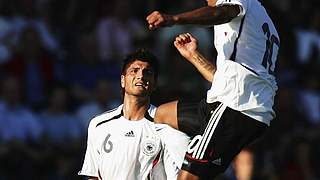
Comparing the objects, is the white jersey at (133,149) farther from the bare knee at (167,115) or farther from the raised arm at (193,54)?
the raised arm at (193,54)

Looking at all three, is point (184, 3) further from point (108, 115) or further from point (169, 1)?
point (108, 115)

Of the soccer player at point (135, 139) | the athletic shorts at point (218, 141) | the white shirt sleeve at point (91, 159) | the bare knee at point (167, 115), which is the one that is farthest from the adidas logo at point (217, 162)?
the white shirt sleeve at point (91, 159)

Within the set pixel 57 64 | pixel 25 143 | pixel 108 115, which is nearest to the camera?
pixel 108 115

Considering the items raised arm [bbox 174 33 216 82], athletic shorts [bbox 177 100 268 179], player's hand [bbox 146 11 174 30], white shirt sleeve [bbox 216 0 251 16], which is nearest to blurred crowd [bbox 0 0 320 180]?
raised arm [bbox 174 33 216 82]

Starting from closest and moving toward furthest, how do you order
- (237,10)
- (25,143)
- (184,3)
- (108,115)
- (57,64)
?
(237,10)
(108,115)
(25,143)
(57,64)
(184,3)

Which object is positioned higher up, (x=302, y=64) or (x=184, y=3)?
(x=184, y=3)

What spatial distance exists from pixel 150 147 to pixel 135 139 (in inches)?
6.0

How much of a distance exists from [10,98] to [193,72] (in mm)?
2965

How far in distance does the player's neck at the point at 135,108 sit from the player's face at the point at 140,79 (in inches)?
2.5

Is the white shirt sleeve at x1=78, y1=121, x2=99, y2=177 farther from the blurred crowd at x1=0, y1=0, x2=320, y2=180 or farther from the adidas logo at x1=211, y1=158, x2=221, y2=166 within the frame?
the blurred crowd at x1=0, y1=0, x2=320, y2=180

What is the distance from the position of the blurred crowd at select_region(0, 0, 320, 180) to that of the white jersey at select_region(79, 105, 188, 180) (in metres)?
3.53

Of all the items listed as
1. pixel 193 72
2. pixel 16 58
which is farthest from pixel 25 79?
pixel 193 72

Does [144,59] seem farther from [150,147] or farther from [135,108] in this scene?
[150,147]

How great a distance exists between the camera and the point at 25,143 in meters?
13.8
